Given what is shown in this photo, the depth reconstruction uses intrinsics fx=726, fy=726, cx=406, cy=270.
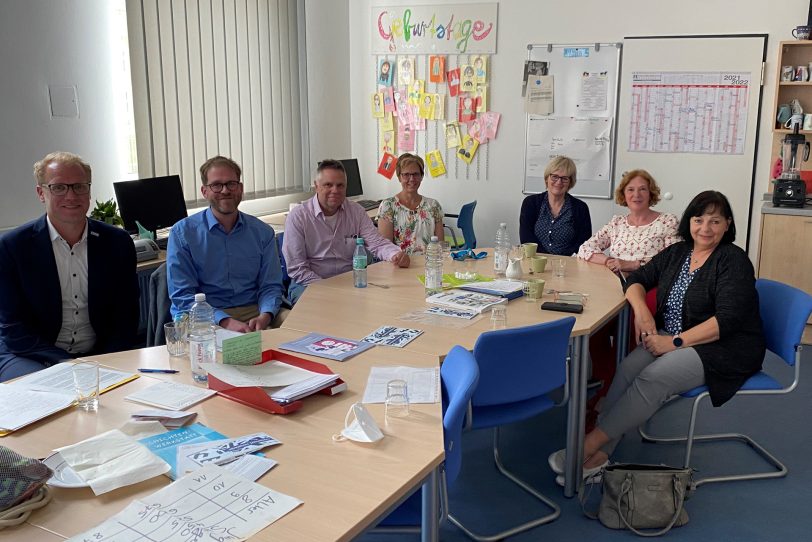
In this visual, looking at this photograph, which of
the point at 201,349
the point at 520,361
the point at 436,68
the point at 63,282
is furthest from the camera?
the point at 436,68

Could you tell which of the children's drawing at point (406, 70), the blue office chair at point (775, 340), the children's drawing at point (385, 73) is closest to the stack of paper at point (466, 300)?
the blue office chair at point (775, 340)

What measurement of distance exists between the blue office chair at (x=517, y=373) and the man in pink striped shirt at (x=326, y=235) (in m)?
1.38

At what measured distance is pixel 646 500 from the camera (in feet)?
8.80

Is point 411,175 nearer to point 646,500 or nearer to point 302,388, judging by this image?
point 646,500

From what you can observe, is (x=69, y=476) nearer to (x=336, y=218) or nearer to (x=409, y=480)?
(x=409, y=480)

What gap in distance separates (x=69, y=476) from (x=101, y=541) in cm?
29

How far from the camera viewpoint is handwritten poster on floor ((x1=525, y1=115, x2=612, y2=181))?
5.62m

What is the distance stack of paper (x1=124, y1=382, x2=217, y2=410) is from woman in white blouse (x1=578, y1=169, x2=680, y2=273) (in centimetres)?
250

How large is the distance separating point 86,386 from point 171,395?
226 mm

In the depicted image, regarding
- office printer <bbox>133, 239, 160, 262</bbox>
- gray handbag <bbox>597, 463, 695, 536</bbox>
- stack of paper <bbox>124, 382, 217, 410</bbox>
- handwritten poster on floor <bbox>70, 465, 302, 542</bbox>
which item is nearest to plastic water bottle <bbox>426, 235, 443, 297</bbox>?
gray handbag <bbox>597, 463, 695, 536</bbox>

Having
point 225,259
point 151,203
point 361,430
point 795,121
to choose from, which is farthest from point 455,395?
point 795,121

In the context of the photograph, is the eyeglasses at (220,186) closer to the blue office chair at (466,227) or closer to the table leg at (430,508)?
the table leg at (430,508)

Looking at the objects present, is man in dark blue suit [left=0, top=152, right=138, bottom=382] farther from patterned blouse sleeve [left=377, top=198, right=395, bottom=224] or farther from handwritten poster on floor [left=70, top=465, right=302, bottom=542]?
patterned blouse sleeve [left=377, top=198, right=395, bottom=224]

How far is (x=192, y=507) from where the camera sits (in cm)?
148
